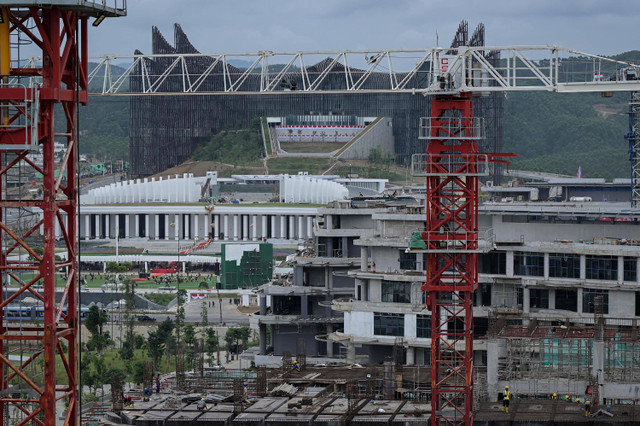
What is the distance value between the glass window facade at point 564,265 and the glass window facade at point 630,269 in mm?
2534

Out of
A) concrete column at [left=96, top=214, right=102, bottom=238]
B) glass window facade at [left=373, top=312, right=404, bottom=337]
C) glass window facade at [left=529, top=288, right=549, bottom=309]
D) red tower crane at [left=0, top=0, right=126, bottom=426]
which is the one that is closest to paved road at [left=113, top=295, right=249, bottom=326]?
glass window facade at [left=373, top=312, right=404, bottom=337]

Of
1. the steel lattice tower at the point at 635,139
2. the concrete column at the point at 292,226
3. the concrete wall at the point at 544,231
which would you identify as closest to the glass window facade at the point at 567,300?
the concrete wall at the point at 544,231

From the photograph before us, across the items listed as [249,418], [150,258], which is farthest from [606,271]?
[150,258]

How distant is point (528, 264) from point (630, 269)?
18.5 ft

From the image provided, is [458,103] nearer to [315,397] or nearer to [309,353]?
[315,397]

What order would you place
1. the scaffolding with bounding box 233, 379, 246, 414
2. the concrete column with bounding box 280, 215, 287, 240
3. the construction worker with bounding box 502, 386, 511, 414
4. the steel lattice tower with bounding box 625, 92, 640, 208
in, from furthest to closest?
the concrete column with bounding box 280, 215, 287, 240
the steel lattice tower with bounding box 625, 92, 640, 208
the construction worker with bounding box 502, 386, 511, 414
the scaffolding with bounding box 233, 379, 246, 414

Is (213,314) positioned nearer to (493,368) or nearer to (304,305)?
(304,305)

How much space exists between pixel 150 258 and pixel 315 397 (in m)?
113

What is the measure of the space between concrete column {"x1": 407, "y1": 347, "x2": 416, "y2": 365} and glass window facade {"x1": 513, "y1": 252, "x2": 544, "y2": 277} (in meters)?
6.68

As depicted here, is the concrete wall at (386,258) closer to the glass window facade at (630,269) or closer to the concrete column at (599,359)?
the glass window facade at (630,269)

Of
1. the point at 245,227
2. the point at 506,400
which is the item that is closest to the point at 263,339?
the point at 506,400

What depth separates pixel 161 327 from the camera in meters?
100

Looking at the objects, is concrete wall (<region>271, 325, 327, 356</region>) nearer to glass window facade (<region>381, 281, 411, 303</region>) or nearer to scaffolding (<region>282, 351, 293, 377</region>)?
glass window facade (<region>381, 281, 411, 303</region>)

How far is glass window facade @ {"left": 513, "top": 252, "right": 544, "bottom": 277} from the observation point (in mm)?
72750
